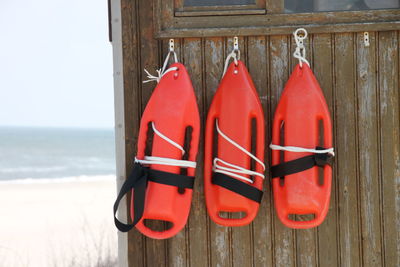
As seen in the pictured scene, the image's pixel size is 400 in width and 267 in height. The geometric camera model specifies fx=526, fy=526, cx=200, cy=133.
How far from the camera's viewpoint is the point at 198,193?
2248 mm

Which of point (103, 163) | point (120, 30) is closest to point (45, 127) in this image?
point (103, 163)

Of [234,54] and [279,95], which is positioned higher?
[234,54]

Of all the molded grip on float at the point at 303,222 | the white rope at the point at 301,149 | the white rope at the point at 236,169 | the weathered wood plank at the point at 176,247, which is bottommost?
the weathered wood plank at the point at 176,247

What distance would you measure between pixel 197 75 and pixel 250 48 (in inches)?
9.9

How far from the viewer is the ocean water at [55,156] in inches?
706

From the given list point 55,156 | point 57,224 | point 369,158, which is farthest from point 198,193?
point 55,156

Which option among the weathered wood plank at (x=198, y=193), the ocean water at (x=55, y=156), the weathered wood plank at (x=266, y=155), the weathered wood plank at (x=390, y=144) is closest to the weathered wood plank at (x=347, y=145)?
the weathered wood plank at (x=390, y=144)

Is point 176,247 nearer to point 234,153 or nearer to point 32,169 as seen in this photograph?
point 234,153

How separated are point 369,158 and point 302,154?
1.17 feet

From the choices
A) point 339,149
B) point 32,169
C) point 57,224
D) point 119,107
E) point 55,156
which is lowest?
point 55,156

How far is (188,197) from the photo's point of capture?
2.07 m

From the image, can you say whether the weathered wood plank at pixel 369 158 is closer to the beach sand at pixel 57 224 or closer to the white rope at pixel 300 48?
the white rope at pixel 300 48

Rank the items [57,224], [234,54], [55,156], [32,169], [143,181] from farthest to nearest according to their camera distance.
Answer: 1. [55,156]
2. [32,169]
3. [57,224]
4. [234,54]
5. [143,181]

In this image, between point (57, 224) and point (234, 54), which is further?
point (57, 224)
